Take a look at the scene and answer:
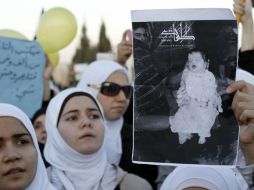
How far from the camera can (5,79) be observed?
354 cm

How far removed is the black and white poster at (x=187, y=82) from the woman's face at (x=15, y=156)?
0.52 metres

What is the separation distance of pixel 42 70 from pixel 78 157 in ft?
3.89

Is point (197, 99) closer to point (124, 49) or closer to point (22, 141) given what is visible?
point (22, 141)

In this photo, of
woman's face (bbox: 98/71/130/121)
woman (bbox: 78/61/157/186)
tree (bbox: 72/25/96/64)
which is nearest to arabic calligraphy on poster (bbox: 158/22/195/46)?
woman (bbox: 78/61/157/186)

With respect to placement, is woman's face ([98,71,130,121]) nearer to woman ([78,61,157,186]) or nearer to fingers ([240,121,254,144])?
woman ([78,61,157,186])

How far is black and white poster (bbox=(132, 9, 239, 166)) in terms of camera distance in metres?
1.79

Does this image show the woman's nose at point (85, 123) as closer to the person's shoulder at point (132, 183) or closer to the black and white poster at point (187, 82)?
the person's shoulder at point (132, 183)

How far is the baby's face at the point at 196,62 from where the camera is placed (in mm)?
1797

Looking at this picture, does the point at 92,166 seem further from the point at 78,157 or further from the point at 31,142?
the point at 31,142

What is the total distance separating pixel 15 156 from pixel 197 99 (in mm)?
758

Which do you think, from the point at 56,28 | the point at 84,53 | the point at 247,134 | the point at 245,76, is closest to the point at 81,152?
the point at 245,76

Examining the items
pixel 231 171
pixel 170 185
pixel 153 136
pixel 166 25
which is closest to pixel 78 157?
pixel 170 185

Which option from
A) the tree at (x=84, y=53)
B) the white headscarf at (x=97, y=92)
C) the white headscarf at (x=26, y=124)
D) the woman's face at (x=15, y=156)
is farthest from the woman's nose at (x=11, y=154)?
the tree at (x=84, y=53)

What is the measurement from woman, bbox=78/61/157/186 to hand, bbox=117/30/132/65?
379mm
